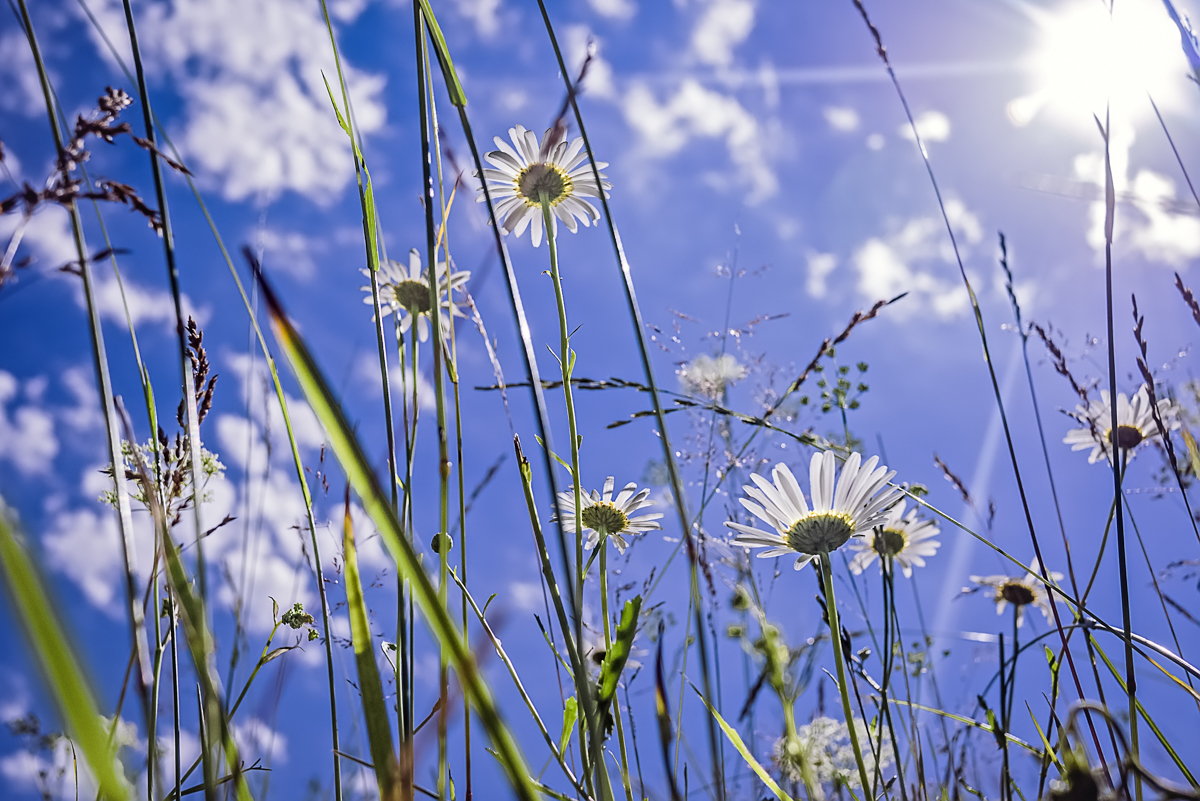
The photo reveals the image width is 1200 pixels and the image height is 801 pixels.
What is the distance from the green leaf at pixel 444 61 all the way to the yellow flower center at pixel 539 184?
84cm

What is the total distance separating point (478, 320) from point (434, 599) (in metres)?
0.53

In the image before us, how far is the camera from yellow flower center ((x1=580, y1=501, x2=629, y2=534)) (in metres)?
1.31

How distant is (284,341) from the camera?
0.30 metres

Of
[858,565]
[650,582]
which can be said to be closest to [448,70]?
[650,582]

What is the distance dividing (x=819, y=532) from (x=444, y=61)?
79 centimetres

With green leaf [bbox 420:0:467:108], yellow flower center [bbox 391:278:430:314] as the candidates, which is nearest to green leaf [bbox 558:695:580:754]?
green leaf [bbox 420:0:467:108]

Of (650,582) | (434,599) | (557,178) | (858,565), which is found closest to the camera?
(434,599)

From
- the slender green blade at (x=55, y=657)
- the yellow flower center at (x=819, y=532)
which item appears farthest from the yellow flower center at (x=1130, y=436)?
the slender green blade at (x=55, y=657)

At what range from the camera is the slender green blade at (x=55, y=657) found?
19cm

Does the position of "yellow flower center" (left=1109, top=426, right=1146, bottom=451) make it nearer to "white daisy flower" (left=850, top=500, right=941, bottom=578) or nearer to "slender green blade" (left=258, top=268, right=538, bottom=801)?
"white daisy flower" (left=850, top=500, right=941, bottom=578)

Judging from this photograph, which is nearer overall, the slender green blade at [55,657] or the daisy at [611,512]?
the slender green blade at [55,657]

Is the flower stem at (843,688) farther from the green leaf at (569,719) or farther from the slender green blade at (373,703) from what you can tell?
the slender green blade at (373,703)

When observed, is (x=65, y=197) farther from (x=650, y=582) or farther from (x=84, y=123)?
(x=650, y=582)

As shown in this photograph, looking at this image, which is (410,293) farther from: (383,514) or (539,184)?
(383,514)
